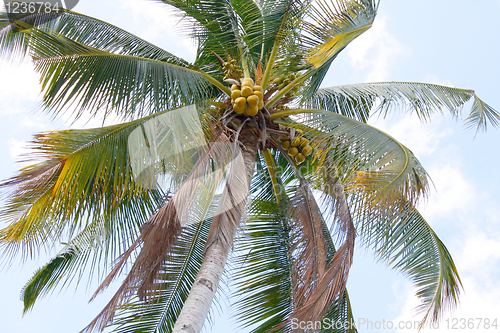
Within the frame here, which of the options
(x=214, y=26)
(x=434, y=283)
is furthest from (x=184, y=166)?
(x=434, y=283)

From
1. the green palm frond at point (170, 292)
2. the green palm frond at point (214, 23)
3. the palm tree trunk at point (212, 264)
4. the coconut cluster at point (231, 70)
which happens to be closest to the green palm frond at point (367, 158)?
the coconut cluster at point (231, 70)

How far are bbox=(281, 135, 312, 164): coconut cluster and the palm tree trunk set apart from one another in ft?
2.66

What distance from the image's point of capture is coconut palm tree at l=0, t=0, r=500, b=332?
377cm

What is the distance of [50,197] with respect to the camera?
390 centimetres

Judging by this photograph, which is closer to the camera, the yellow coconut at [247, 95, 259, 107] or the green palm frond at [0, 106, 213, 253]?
the green palm frond at [0, 106, 213, 253]

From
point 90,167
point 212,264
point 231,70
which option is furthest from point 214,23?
point 212,264

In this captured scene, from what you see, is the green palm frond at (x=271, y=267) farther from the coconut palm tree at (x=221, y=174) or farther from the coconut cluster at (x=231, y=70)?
the coconut cluster at (x=231, y=70)

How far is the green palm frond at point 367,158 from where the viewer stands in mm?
3766

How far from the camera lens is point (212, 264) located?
12.5 ft

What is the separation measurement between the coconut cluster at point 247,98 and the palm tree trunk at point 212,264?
0.55m

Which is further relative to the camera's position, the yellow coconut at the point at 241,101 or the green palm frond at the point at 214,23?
the green palm frond at the point at 214,23

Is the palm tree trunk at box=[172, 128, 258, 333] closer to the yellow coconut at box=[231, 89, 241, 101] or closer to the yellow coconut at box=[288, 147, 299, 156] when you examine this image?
the yellow coconut at box=[231, 89, 241, 101]

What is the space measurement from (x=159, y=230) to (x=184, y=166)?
0.60 m

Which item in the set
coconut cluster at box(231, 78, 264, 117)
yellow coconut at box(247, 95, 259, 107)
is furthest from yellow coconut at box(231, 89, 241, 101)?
yellow coconut at box(247, 95, 259, 107)
